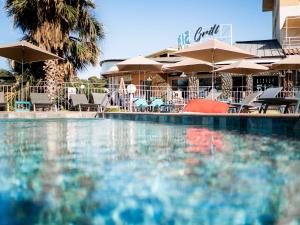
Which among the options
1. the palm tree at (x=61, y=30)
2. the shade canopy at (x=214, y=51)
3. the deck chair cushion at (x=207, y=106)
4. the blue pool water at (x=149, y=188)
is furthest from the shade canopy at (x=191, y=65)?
the blue pool water at (x=149, y=188)

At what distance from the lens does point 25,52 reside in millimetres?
13867

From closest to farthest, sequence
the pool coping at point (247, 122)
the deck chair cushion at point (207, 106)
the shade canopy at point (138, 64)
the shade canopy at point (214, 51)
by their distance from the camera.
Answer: the pool coping at point (247, 122) → the deck chair cushion at point (207, 106) → the shade canopy at point (214, 51) → the shade canopy at point (138, 64)

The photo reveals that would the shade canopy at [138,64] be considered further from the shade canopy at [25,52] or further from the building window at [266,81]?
the building window at [266,81]

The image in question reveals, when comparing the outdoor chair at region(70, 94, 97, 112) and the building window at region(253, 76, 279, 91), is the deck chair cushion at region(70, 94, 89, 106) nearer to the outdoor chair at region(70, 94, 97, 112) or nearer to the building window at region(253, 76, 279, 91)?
the outdoor chair at region(70, 94, 97, 112)

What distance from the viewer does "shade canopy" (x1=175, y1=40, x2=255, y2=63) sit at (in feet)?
42.4

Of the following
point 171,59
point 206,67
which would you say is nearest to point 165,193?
point 206,67

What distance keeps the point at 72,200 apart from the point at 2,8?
57.2 ft

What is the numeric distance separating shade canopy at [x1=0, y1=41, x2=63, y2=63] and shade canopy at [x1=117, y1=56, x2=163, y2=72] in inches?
126

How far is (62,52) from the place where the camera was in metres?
17.3

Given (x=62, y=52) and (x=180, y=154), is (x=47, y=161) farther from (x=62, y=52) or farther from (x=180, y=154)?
(x=62, y=52)

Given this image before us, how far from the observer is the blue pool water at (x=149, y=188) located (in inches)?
53.6

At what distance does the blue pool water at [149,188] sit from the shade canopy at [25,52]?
35.2ft

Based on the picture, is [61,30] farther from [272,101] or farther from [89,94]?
[272,101]

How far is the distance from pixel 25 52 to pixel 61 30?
301 centimetres
